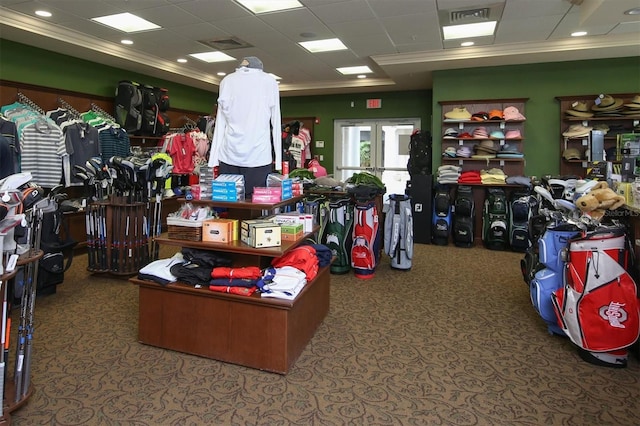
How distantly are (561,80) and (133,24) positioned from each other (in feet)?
19.9

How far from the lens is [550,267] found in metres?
2.92

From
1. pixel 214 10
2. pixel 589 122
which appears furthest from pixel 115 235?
pixel 589 122

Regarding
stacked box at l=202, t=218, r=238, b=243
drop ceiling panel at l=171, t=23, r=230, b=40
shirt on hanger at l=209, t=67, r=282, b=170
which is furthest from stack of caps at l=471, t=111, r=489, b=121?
stacked box at l=202, t=218, r=238, b=243

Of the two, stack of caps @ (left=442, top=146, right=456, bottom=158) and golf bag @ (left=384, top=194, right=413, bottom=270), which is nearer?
golf bag @ (left=384, top=194, right=413, bottom=270)

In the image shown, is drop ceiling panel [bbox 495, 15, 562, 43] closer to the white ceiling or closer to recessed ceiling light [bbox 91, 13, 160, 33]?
the white ceiling

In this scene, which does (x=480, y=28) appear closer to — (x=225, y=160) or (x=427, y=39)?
(x=427, y=39)

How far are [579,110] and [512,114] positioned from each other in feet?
2.92

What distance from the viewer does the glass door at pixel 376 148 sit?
9.33 metres

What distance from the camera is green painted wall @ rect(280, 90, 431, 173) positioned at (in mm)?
9023

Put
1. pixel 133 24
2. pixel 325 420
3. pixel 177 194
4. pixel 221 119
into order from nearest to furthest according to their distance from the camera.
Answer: pixel 325 420
pixel 221 119
pixel 133 24
pixel 177 194

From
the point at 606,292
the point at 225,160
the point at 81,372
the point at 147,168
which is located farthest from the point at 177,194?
the point at 606,292

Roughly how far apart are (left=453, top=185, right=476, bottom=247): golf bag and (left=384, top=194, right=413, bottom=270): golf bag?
1.69 m

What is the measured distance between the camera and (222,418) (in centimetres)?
207

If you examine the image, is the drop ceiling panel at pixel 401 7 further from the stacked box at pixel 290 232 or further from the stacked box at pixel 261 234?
the stacked box at pixel 261 234
